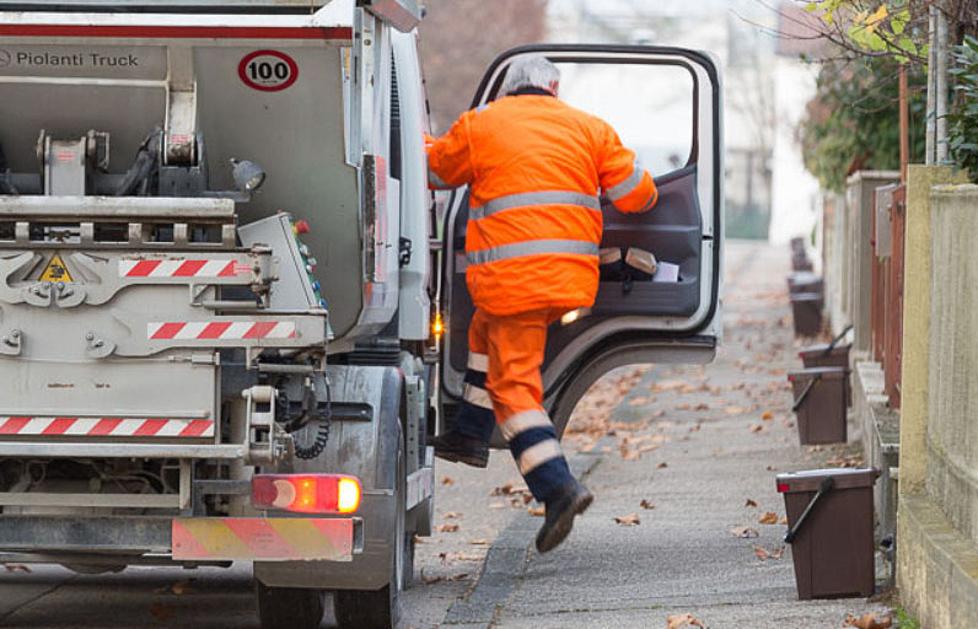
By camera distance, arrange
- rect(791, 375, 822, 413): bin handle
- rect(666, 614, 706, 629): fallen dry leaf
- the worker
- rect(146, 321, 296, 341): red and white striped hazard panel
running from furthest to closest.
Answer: rect(791, 375, 822, 413): bin handle, the worker, rect(666, 614, 706, 629): fallen dry leaf, rect(146, 321, 296, 341): red and white striped hazard panel

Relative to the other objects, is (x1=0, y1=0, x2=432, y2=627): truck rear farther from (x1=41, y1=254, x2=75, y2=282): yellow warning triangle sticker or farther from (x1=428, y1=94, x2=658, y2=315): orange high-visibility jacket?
(x1=428, y1=94, x2=658, y2=315): orange high-visibility jacket

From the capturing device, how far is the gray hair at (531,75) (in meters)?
8.36

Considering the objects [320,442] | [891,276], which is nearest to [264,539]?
[320,442]

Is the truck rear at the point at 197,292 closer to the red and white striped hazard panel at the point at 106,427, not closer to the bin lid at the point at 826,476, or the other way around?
the red and white striped hazard panel at the point at 106,427

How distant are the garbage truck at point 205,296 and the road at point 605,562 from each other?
87 cm

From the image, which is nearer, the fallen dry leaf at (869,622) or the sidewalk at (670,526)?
the fallen dry leaf at (869,622)

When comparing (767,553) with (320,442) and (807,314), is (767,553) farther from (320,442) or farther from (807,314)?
(807,314)

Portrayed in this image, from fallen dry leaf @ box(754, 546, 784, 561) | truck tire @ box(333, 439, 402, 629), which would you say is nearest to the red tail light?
truck tire @ box(333, 439, 402, 629)

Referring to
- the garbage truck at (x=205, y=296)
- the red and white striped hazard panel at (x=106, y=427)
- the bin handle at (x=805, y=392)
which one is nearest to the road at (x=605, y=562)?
the bin handle at (x=805, y=392)

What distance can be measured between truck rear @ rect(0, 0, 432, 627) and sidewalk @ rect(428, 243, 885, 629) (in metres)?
1.09

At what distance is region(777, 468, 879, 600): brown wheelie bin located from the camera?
7.54m

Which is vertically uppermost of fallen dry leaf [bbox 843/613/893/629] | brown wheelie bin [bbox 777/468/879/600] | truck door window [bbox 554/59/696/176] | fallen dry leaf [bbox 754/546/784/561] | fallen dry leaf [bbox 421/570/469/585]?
truck door window [bbox 554/59/696/176]

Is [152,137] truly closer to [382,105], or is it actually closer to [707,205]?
[382,105]

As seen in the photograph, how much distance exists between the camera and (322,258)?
7.03m
